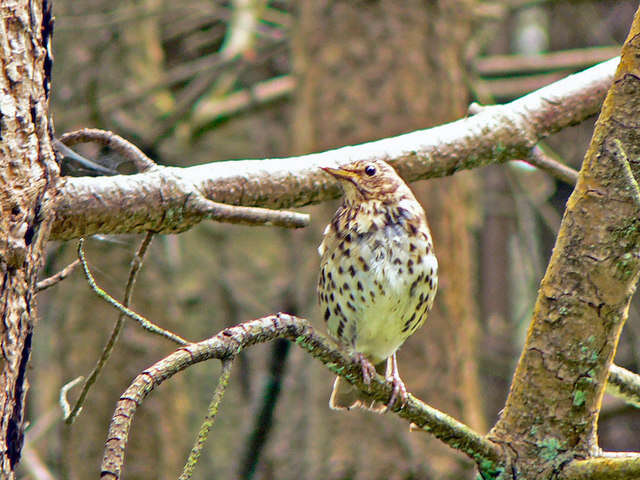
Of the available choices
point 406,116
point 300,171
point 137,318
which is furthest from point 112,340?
point 406,116

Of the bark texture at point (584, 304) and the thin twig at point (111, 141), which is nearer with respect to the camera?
the bark texture at point (584, 304)

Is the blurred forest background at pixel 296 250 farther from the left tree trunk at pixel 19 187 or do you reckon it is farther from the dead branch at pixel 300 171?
the left tree trunk at pixel 19 187

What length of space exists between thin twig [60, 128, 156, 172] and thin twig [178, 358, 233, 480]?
84 cm

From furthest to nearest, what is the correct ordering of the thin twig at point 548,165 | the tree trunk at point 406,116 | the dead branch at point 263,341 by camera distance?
1. the tree trunk at point 406,116
2. the thin twig at point 548,165
3. the dead branch at point 263,341

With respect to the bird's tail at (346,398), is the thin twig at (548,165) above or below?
above

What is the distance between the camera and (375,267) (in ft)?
10.9

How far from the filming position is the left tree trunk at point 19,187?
1803mm

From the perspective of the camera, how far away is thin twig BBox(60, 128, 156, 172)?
236cm

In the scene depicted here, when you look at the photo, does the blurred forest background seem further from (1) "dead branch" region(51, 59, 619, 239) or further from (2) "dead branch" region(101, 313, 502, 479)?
(2) "dead branch" region(101, 313, 502, 479)

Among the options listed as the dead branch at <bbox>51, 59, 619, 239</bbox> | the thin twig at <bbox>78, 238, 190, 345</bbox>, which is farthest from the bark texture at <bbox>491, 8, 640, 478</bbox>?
the thin twig at <bbox>78, 238, 190, 345</bbox>

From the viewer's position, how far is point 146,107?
6875 mm

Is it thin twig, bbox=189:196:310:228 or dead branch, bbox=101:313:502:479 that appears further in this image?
thin twig, bbox=189:196:310:228

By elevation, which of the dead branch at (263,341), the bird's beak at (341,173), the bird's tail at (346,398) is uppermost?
the bird's beak at (341,173)

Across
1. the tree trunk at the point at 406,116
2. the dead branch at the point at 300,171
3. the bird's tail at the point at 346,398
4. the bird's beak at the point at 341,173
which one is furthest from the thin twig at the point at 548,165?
the tree trunk at the point at 406,116
